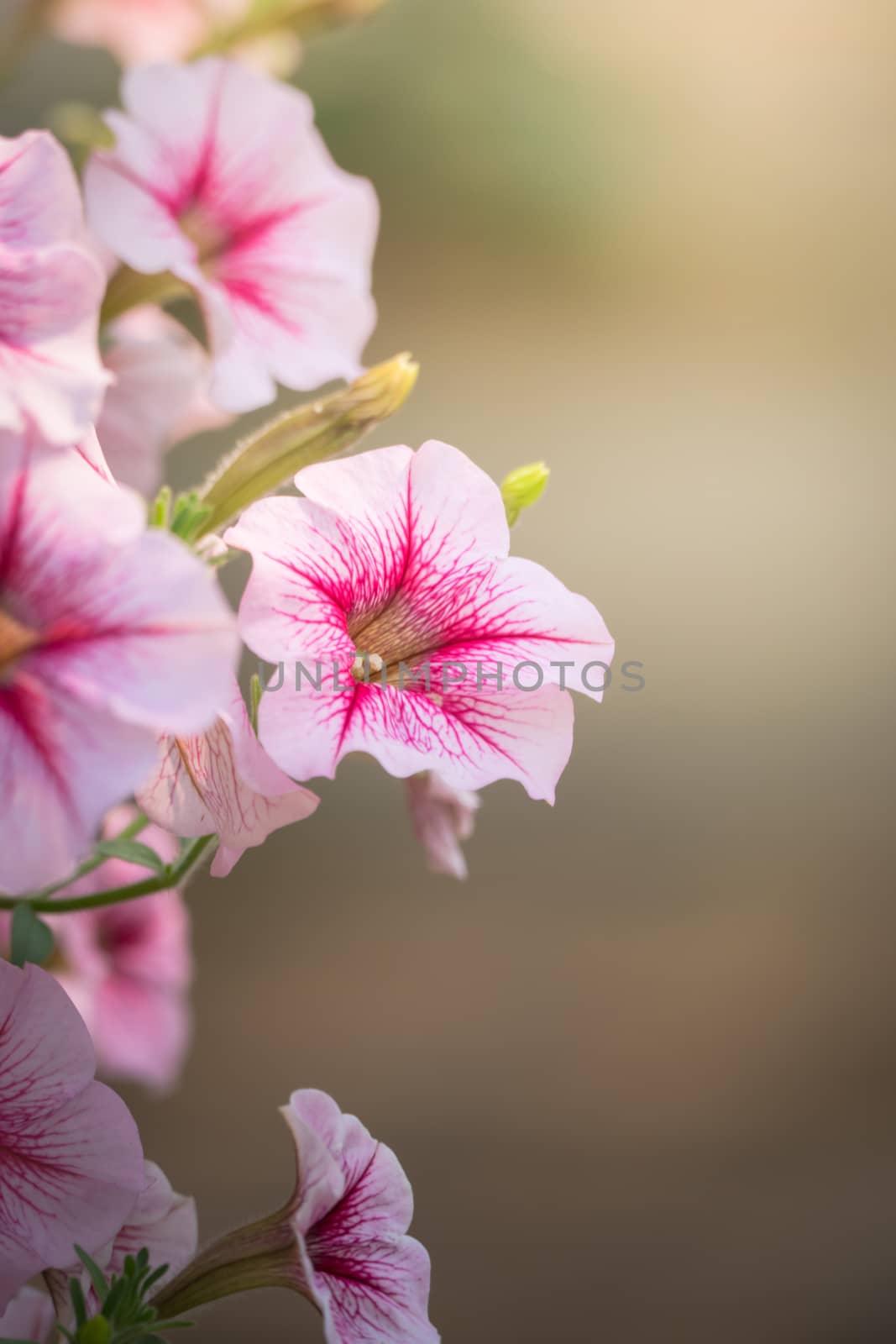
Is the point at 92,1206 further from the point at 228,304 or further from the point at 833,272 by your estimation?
the point at 833,272

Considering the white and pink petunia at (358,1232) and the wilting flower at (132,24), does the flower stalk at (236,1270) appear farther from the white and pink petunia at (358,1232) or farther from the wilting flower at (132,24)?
the wilting flower at (132,24)

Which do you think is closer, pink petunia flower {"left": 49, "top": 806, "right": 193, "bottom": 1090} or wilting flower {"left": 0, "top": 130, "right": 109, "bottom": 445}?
wilting flower {"left": 0, "top": 130, "right": 109, "bottom": 445}

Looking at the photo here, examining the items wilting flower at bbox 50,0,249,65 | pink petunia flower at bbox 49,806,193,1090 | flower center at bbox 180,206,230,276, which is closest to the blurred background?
pink petunia flower at bbox 49,806,193,1090

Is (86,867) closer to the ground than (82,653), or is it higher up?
closer to the ground

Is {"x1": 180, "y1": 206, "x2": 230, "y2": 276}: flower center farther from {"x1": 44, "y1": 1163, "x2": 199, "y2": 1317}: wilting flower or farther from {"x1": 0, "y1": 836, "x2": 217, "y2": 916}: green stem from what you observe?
{"x1": 44, "y1": 1163, "x2": 199, "y2": 1317}: wilting flower

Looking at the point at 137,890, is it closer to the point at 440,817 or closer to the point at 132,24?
the point at 440,817

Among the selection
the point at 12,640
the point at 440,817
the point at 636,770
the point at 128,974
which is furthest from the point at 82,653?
the point at 636,770
